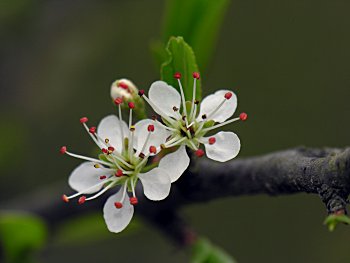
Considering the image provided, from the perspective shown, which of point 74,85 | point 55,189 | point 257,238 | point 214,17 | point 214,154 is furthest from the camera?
point 74,85

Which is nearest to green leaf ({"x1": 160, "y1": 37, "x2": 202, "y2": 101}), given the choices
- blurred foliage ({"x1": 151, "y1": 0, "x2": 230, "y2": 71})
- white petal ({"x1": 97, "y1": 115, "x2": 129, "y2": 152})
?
white petal ({"x1": 97, "y1": 115, "x2": 129, "y2": 152})

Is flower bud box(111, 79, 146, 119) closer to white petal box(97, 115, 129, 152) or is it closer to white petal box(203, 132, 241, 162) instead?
white petal box(97, 115, 129, 152)

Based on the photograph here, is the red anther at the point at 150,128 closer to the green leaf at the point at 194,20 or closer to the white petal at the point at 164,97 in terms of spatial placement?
the white petal at the point at 164,97

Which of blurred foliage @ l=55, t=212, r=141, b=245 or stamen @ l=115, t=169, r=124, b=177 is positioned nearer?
stamen @ l=115, t=169, r=124, b=177

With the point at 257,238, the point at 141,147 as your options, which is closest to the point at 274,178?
the point at 141,147

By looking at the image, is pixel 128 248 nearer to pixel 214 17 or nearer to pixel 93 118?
pixel 93 118

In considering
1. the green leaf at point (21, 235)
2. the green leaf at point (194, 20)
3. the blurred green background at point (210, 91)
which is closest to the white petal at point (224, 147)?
the green leaf at point (194, 20)
